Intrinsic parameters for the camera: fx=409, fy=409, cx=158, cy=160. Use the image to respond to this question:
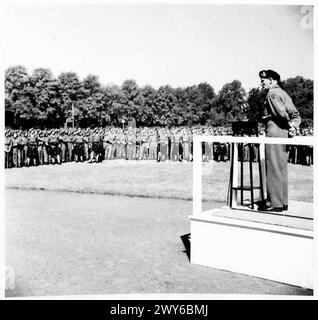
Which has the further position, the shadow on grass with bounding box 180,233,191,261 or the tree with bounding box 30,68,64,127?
the tree with bounding box 30,68,64,127

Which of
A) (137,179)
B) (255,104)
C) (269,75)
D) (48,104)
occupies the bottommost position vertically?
(137,179)

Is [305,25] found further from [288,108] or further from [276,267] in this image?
[276,267]

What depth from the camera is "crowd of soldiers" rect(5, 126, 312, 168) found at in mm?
16516

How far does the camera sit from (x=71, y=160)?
18812 mm

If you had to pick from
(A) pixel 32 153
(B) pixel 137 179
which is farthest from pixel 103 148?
(B) pixel 137 179

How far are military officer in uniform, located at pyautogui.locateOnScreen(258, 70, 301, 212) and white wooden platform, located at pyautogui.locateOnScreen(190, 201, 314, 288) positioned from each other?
38 cm

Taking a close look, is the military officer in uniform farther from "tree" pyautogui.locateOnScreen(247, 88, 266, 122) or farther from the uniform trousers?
"tree" pyautogui.locateOnScreen(247, 88, 266, 122)

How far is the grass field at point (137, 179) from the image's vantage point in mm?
10516

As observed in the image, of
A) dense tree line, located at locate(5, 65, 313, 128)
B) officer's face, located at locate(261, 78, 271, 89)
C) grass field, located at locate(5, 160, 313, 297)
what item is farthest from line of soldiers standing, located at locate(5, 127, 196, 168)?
officer's face, located at locate(261, 78, 271, 89)

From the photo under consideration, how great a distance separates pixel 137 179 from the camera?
1299 centimetres

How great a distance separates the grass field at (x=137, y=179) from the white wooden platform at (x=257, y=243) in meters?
4.23

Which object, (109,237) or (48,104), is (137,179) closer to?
(109,237)

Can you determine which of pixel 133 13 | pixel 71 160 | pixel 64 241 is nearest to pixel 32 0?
pixel 133 13

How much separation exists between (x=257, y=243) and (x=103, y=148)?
1443 centimetres
